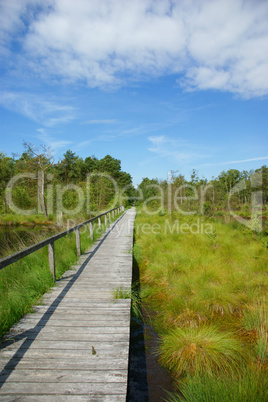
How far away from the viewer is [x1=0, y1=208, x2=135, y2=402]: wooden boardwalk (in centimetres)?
218

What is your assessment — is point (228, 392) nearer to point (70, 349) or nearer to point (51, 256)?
point (70, 349)

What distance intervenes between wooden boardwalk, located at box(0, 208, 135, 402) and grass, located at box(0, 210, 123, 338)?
16 cm

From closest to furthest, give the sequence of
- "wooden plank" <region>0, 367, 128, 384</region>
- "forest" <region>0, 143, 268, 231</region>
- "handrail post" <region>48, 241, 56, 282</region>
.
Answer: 1. "wooden plank" <region>0, 367, 128, 384</region>
2. "handrail post" <region>48, 241, 56, 282</region>
3. "forest" <region>0, 143, 268, 231</region>

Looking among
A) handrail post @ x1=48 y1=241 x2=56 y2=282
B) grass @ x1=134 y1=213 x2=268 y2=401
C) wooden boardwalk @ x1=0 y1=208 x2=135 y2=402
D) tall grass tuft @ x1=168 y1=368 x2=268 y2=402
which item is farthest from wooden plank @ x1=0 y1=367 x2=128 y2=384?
handrail post @ x1=48 y1=241 x2=56 y2=282

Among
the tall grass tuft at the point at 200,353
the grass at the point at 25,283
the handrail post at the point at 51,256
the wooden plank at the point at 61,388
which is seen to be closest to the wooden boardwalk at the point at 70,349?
the wooden plank at the point at 61,388

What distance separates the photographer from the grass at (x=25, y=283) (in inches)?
134

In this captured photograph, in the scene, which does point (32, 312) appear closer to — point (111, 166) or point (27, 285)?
point (27, 285)

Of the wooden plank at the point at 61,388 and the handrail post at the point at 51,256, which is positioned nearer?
the wooden plank at the point at 61,388

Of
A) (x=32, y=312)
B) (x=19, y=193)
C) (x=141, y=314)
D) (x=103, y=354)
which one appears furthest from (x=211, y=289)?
(x=19, y=193)

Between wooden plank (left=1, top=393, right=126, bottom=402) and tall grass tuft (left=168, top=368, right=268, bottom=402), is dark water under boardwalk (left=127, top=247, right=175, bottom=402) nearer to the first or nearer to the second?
tall grass tuft (left=168, top=368, right=268, bottom=402)

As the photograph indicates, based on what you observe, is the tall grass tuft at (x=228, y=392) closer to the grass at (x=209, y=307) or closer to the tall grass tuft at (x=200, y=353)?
the grass at (x=209, y=307)

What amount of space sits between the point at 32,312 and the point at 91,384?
5.94 ft

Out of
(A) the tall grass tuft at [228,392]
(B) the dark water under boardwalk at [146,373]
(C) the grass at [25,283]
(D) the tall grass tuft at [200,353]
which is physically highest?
(C) the grass at [25,283]

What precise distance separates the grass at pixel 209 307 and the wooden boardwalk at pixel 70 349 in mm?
876
